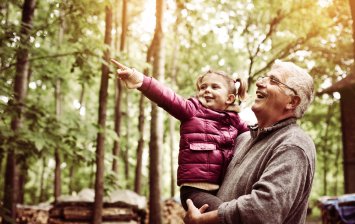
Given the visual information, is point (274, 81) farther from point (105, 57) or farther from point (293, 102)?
point (105, 57)

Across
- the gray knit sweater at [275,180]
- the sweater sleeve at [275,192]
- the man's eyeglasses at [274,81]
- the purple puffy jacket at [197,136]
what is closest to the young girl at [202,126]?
the purple puffy jacket at [197,136]

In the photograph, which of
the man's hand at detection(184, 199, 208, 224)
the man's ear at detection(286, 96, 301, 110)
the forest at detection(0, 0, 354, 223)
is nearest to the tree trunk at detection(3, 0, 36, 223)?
the forest at detection(0, 0, 354, 223)

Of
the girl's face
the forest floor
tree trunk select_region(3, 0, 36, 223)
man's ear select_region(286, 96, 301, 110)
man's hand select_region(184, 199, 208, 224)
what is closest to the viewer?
man's hand select_region(184, 199, 208, 224)

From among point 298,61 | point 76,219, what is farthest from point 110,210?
point 298,61

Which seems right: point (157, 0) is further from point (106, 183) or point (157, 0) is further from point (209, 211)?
point (209, 211)

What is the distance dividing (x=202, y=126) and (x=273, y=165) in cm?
87

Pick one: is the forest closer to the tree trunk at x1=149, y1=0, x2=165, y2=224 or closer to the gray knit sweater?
the tree trunk at x1=149, y1=0, x2=165, y2=224

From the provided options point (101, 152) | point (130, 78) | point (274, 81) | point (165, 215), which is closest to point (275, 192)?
point (274, 81)

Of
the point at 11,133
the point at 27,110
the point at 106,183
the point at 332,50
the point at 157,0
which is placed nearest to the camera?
the point at 11,133

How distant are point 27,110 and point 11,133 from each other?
0.97 meters

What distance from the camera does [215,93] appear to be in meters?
3.35

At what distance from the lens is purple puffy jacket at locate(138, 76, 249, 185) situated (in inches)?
116

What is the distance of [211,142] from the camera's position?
3.07 m

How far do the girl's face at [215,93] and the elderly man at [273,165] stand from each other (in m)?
0.49
